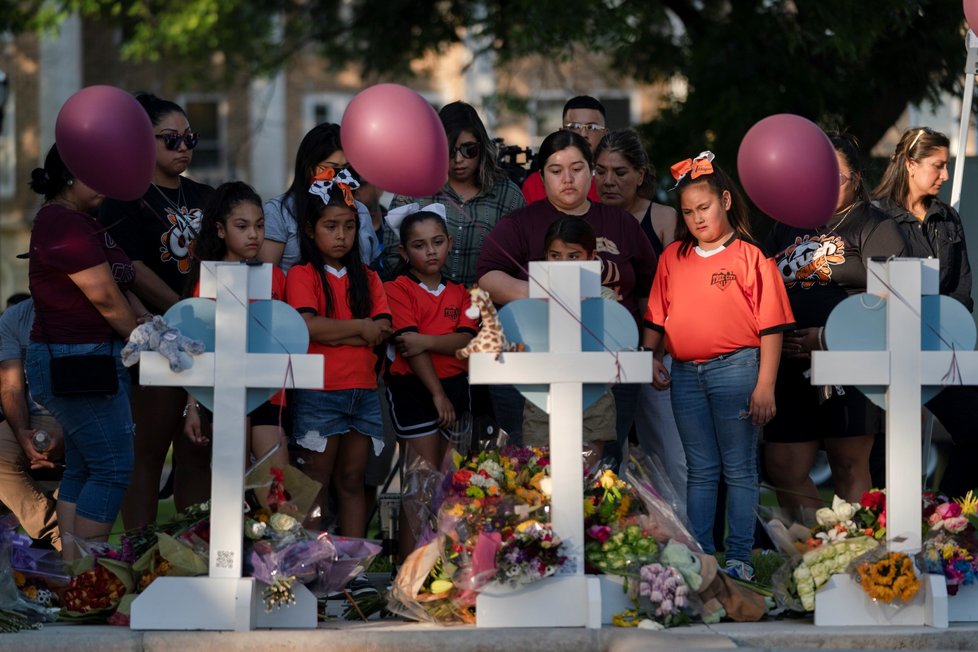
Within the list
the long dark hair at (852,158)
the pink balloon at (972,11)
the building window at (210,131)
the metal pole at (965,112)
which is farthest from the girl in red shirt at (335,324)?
the building window at (210,131)

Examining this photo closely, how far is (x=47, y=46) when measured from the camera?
24.9 meters

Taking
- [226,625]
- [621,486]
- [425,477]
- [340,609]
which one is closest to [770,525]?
[621,486]

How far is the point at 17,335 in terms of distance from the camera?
7148mm

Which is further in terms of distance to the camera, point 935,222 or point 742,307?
point 935,222

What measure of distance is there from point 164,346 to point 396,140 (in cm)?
119

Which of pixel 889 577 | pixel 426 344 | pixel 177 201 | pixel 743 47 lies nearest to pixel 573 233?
pixel 426 344

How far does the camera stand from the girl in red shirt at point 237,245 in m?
6.30

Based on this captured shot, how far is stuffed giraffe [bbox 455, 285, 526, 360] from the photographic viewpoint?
18.4 feet

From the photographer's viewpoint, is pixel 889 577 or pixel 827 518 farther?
pixel 827 518

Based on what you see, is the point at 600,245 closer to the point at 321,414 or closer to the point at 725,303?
the point at 725,303

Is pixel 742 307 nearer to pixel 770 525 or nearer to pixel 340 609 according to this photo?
pixel 770 525

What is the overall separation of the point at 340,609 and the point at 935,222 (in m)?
3.45

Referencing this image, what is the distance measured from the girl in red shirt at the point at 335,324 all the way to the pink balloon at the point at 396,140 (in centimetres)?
57

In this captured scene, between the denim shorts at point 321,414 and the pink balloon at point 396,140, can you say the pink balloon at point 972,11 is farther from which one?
the denim shorts at point 321,414
